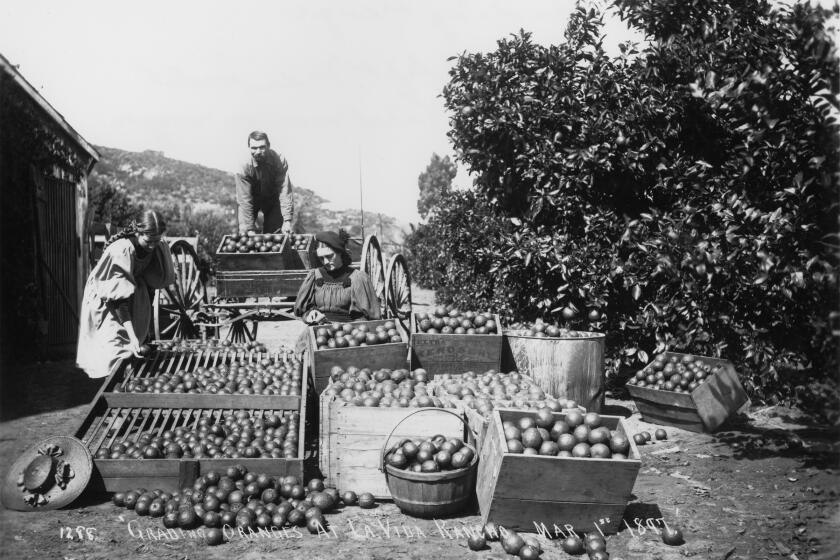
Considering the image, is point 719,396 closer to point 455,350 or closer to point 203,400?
point 455,350

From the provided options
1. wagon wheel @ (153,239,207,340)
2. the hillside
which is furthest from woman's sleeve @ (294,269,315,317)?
the hillside

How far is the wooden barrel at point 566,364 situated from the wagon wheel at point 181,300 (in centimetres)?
505

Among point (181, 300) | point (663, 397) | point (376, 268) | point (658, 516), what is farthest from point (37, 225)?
point (658, 516)

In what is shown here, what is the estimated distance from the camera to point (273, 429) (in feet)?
17.2

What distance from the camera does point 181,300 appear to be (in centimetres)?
944

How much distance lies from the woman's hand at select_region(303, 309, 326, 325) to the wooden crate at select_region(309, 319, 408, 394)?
26.8 inches

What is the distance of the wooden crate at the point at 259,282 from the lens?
8213 millimetres

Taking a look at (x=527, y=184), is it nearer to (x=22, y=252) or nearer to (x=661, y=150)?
(x=661, y=150)

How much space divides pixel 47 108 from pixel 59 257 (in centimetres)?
262

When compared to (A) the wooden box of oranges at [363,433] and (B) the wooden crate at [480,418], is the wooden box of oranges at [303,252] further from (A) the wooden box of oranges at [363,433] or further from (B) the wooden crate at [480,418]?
(B) the wooden crate at [480,418]

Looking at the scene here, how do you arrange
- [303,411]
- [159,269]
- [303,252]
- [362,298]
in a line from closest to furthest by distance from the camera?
1. [303,411]
2. [159,269]
3. [362,298]
4. [303,252]

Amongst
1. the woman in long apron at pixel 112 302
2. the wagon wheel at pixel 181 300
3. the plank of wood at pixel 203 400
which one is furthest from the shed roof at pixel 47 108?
the plank of wood at pixel 203 400

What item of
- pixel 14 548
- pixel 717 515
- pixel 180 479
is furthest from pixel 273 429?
pixel 717 515

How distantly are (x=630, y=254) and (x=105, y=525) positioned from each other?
5.89 m
